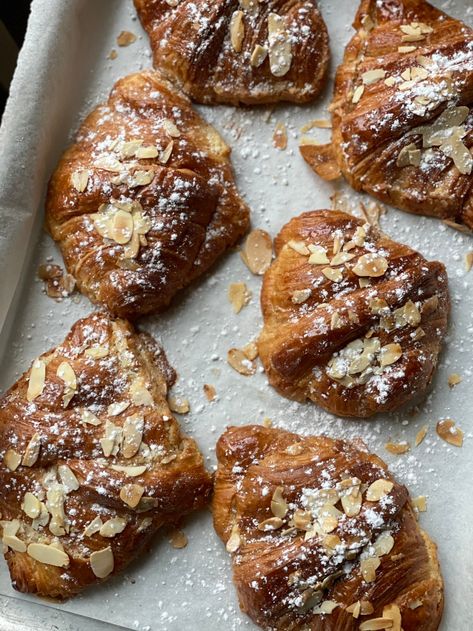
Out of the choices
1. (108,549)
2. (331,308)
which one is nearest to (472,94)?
(331,308)

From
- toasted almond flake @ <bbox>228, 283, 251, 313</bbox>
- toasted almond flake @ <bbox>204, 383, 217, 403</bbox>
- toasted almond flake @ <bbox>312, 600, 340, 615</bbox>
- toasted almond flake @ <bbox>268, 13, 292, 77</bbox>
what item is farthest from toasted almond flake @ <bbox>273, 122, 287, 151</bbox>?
toasted almond flake @ <bbox>312, 600, 340, 615</bbox>

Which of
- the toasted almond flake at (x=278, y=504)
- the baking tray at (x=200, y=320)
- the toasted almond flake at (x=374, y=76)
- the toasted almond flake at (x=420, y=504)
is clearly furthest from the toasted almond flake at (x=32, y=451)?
the toasted almond flake at (x=374, y=76)

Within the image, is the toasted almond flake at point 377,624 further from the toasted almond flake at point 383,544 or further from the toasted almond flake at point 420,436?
the toasted almond flake at point 420,436

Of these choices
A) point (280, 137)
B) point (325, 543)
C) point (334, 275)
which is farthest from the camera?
point (280, 137)

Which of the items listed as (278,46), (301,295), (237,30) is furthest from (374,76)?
(301,295)

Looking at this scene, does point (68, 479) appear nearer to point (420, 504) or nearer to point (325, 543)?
point (325, 543)

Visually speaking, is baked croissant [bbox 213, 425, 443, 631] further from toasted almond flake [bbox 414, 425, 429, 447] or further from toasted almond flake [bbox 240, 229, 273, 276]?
toasted almond flake [bbox 240, 229, 273, 276]
